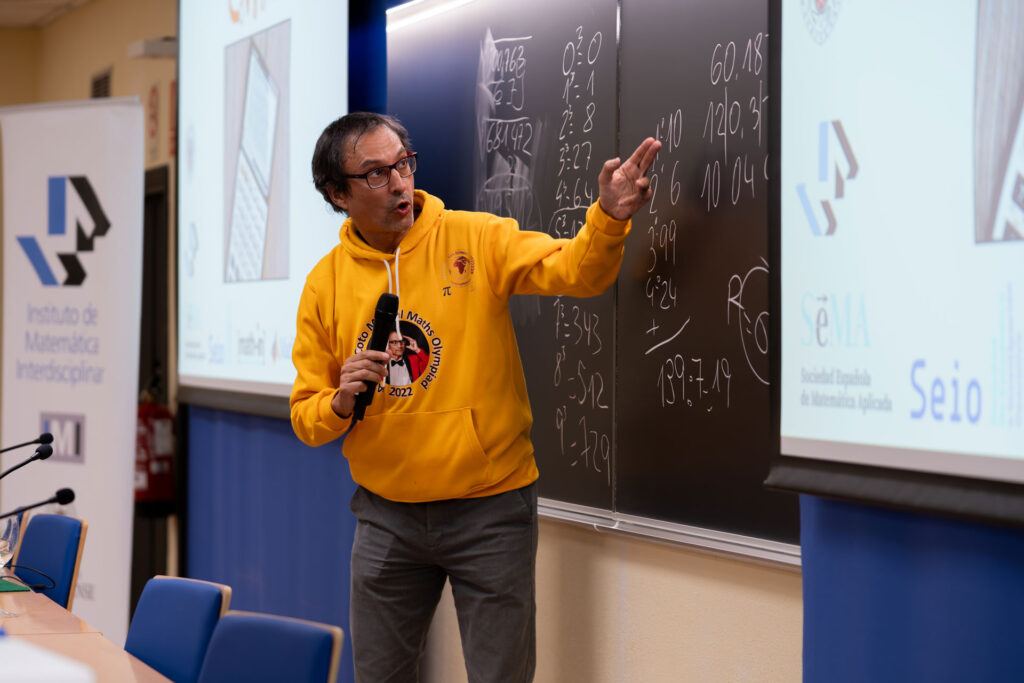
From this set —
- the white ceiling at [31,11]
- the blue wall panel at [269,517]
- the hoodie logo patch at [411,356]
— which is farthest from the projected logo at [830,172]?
the white ceiling at [31,11]

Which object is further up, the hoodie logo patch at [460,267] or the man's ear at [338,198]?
the man's ear at [338,198]

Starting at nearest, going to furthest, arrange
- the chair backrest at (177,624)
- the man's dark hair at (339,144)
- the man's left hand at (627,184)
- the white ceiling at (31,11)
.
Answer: the man's left hand at (627,184), the chair backrest at (177,624), the man's dark hair at (339,144), the white ceiling at (31,11)

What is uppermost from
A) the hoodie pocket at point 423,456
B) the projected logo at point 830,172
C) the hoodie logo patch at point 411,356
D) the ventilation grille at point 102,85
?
the ventilation grille at point 102,85

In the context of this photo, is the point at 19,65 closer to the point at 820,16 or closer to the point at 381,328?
the point at 381,328

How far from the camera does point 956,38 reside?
5.49ft

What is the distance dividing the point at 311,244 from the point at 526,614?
188cm

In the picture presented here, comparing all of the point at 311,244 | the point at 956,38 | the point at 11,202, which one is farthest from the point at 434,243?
the point at 11,202

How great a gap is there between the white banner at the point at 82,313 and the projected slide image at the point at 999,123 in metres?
3.88

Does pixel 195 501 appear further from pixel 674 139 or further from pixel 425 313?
pixel 674 139

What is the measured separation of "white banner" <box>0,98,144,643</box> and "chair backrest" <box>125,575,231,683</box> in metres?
2.37

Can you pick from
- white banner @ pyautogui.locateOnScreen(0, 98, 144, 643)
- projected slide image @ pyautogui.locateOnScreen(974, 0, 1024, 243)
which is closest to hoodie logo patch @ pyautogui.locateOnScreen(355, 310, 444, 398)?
projected slide image @ pyautogui.locateOnScreen(974, 0, 1024, 243)

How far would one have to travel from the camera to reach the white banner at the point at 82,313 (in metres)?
4.55

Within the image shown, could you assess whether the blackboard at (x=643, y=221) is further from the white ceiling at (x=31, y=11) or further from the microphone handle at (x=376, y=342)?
the white ceiling at (x=31, y=11)

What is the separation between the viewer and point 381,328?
87.0 inches
